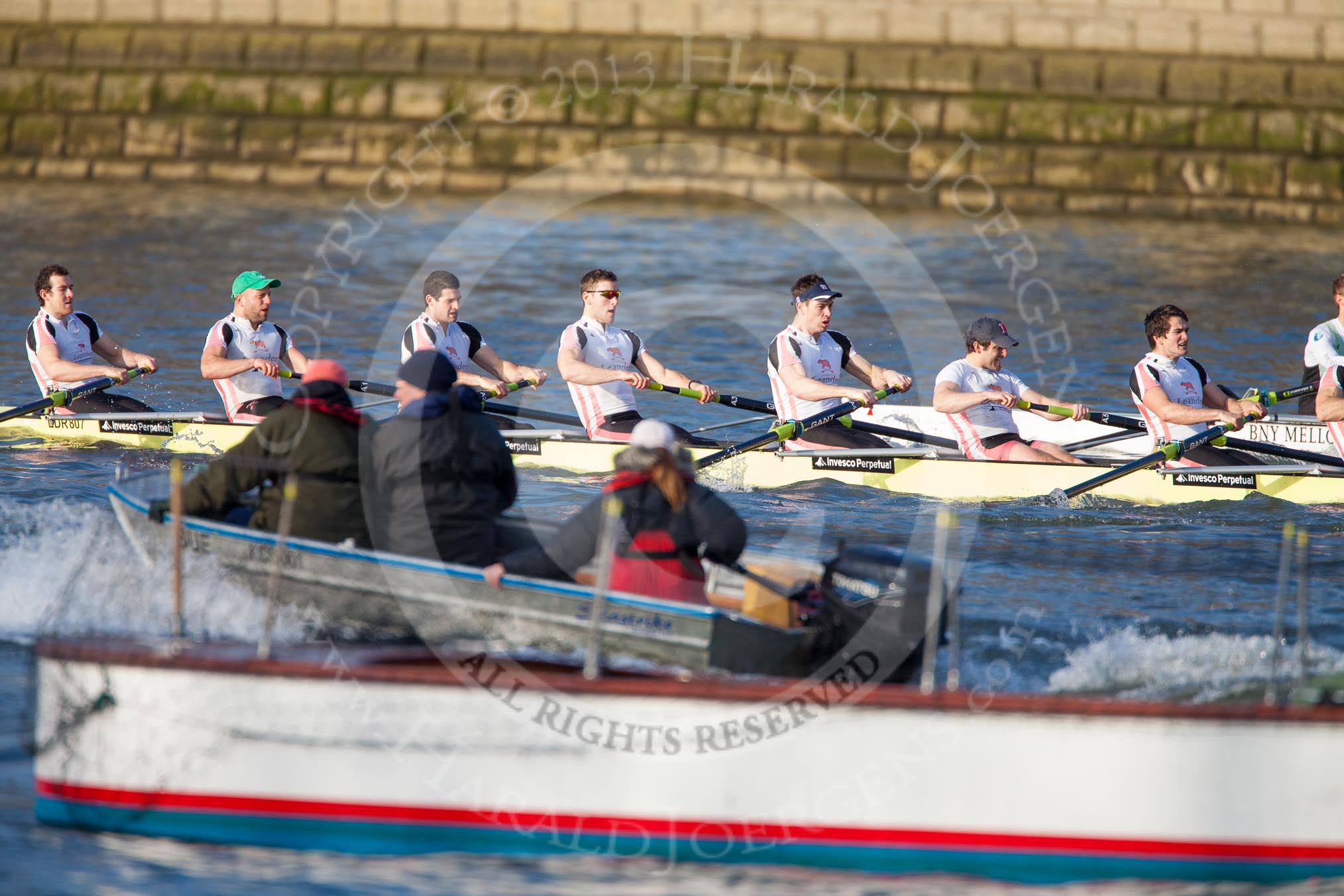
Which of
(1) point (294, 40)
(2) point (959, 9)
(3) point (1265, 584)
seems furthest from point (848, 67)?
(3) point (1265, 584)

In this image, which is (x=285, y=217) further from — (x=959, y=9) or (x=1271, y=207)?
(x=1271, y=207)

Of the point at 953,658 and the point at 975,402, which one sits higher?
the point at 975,402

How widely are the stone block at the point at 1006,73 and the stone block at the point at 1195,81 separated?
2.01 metres

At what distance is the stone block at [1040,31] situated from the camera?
23.2 metres

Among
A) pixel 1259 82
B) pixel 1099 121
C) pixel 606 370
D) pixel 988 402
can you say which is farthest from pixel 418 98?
pixel 988 402

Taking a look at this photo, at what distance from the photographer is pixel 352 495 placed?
24.0 ft

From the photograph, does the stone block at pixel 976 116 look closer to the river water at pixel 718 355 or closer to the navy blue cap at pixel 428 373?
the river water at pixel 718 355

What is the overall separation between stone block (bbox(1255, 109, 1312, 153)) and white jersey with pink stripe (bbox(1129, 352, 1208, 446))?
1275 centimetres

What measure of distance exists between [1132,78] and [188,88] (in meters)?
15.1

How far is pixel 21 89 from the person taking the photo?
25.5 meters

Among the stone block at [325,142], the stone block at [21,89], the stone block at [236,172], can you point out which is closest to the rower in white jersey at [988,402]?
the stone block at [325,142]

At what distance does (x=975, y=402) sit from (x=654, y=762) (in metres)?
5.88

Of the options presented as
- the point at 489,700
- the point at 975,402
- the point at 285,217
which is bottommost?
the point at 489,700

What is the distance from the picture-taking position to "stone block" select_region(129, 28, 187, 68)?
2531 centimetres
